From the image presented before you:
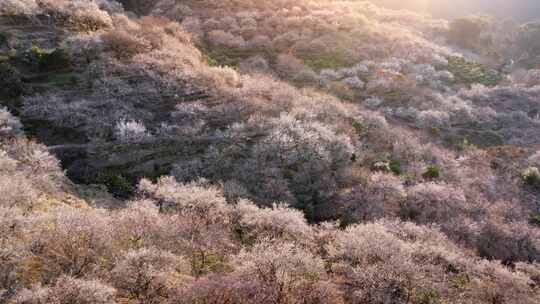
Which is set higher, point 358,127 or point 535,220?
point 358,127

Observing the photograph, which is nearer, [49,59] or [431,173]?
[49,59]

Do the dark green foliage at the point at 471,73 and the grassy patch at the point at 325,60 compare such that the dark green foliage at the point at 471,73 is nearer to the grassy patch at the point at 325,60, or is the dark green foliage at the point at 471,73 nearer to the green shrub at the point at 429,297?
the grassy patch at the point at 325,60

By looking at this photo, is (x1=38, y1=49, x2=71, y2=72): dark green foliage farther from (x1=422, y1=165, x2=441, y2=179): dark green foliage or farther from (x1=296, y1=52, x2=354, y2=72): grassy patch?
(x1=296, y1=52, x2=354, y2=72): grassy patch

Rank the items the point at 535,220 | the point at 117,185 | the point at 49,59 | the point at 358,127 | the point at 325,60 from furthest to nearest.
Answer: the point at 325,60 → the point at 358,127 → the point at 49,59 → the point at 535,220 → the point at 117,185

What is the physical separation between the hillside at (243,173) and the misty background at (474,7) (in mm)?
57839

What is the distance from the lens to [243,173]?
78.4ft

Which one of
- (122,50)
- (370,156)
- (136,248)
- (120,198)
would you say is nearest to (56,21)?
(122,50)

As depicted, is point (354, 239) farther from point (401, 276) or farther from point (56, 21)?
A: point (56, 21)

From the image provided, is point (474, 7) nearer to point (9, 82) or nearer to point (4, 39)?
point (4, 39)

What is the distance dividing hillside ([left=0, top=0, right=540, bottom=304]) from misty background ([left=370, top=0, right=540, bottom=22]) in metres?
57.8

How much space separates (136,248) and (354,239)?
7.79m

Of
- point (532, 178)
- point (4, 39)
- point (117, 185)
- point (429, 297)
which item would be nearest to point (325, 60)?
point (532, 178)

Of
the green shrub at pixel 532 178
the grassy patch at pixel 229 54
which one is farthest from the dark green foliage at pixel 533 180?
the grassy patch at pixel 229 54

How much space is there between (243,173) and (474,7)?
103924mm
